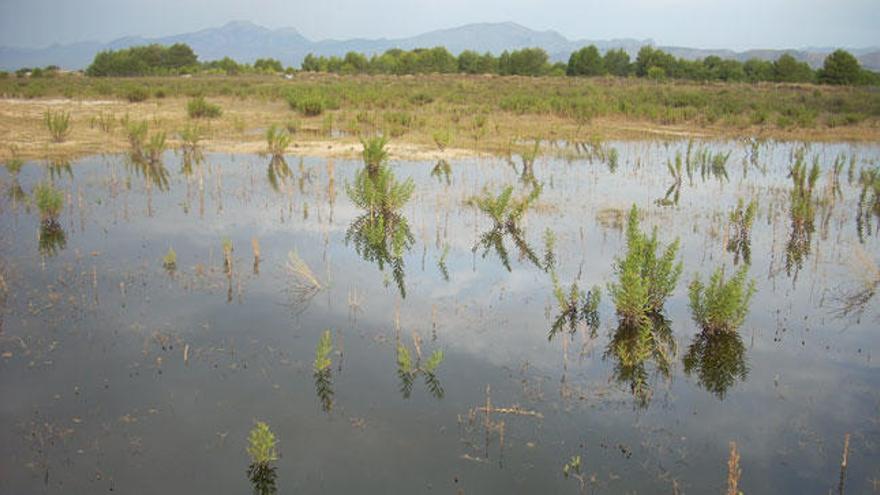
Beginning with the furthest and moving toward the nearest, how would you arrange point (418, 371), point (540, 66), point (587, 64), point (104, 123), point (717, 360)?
point (540, 66), point (587, 64), point (104, 123), point (717, 360), point (418, 371)

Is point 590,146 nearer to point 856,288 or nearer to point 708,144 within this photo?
point 708,144

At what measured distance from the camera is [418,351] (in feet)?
19.3

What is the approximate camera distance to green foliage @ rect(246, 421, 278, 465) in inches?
166

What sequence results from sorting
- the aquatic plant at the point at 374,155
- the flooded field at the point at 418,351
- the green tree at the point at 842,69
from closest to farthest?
the flooded field at the point at 418,351, the aquatic plant at the point at 374,155, the green tree at the point at 842,69

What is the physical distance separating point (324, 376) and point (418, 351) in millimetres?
829

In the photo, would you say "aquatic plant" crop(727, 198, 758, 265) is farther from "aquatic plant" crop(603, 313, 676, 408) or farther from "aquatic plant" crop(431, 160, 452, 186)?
"aquatic plant" crop(431, 160, 452, 186)

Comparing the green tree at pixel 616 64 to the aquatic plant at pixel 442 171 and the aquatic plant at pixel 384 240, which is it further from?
the aquatic plant at pixel 384 240

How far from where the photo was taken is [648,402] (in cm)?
542

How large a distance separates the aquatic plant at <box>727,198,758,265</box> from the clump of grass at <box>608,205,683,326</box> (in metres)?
2.31

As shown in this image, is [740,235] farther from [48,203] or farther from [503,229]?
[48,203]

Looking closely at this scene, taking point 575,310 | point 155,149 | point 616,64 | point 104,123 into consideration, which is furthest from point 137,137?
point 616,64

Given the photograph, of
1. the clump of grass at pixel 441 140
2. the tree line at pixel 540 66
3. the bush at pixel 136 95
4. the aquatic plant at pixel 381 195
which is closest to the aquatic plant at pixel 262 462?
the aquatic plant at pixel 381 195

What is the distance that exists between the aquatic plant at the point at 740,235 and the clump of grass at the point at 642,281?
231 centimetres

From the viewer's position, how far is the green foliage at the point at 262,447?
13.9ft
